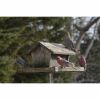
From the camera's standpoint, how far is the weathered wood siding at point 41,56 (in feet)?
7.87

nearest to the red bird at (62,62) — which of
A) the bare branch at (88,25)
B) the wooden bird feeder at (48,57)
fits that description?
the wooden bird feeder at (48,57)

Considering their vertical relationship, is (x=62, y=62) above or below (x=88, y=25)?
Answer: below

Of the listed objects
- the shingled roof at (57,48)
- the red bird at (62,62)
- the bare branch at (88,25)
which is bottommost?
the red bird at (62,62)

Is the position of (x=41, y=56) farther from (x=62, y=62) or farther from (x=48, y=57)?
(x=62, y=62)

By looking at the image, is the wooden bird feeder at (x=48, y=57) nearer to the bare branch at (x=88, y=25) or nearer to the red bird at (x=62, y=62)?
the red bird at (x=62, y=62)

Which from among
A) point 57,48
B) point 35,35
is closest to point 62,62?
point 57,48

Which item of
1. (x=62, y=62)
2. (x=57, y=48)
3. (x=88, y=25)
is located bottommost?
(x=62, y=62)

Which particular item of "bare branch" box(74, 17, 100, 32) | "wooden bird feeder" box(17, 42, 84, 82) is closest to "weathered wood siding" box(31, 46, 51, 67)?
"wooden bird feeder" box(17, 42, 84, 82)

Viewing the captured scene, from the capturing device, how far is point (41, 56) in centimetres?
242
